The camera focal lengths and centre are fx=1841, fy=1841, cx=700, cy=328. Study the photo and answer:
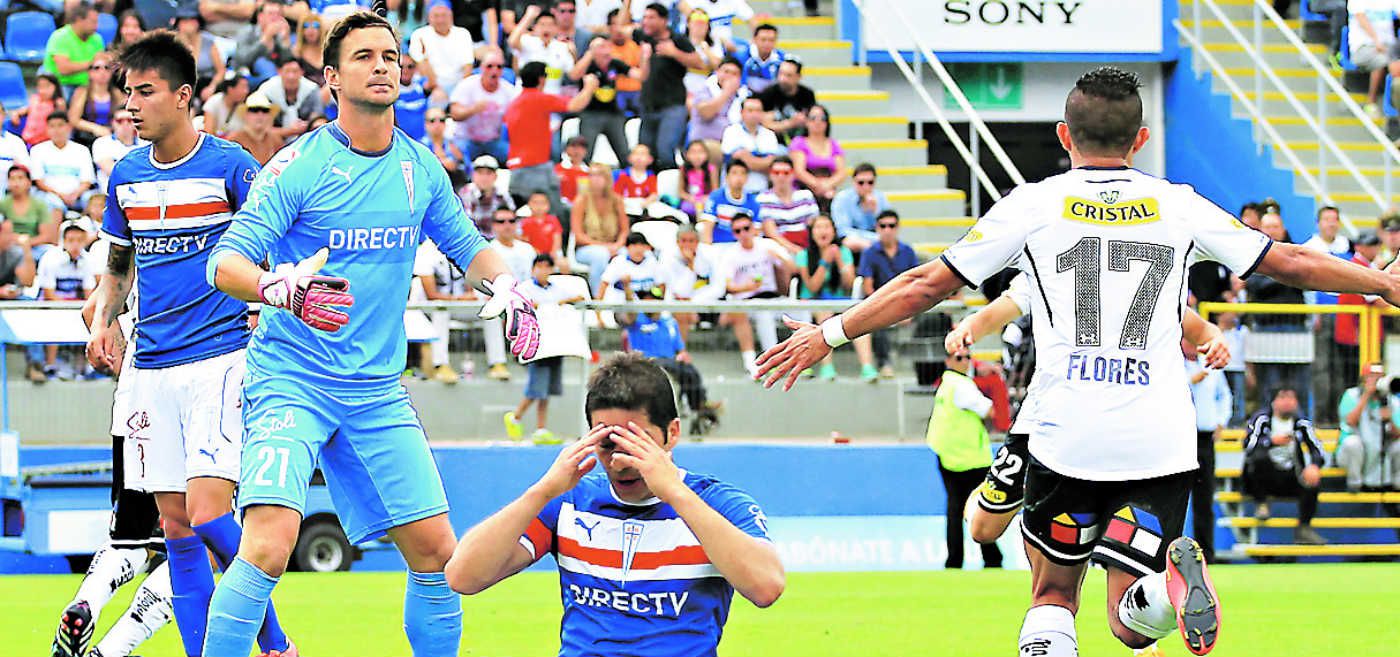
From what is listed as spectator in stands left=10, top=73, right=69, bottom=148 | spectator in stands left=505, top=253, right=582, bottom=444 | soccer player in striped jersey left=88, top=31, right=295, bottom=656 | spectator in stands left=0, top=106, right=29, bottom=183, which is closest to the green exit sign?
spectator in stands left=505, top=253, right=582, bottom=444

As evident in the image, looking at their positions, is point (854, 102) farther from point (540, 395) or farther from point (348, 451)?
point (348, 451)

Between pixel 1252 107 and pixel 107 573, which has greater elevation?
pixel 1252 107

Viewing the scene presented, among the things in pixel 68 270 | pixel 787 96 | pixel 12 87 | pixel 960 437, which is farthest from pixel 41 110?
pixel 960 437

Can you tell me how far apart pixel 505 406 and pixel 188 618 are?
7.30m

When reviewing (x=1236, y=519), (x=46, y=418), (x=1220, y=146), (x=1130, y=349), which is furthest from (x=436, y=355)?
(x=1220, y=146)

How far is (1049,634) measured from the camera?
5688 millimetres

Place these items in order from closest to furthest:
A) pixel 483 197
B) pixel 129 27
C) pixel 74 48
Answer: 1. pixel 483 197
2. pixel 129 27
3. pixel 74 48

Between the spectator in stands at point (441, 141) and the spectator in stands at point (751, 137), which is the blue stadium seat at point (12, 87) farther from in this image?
the spectator in stands at point (751, 137)

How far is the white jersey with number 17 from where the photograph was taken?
18.0ft

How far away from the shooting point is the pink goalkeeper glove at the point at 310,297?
18.0ft

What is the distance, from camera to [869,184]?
17859mm

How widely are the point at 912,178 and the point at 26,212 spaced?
9661 mm

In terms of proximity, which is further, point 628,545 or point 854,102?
point 854,102

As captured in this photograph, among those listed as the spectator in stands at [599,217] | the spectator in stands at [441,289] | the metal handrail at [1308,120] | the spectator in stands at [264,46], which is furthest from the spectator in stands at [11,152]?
the metal handrail at [1308,120]
